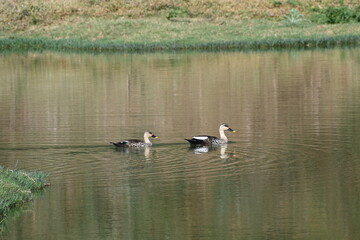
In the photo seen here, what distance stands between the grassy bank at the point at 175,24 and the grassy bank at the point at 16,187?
151 feet

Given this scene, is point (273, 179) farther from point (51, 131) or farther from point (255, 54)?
point (255, 54)

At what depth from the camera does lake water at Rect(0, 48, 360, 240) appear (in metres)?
17.0

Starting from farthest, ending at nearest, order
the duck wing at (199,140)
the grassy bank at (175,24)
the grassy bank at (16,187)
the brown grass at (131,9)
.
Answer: the brown grass at (131,9)
the grassy bank at (175,24)
the duck wing at (199,140)
the grassy bank at (16,187)

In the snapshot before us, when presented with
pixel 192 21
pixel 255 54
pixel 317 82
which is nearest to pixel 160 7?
pixel 192 21

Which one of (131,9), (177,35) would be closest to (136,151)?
(177,35)

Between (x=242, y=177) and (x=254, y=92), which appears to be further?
(x=254, y=92)

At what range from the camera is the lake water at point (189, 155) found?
1702 centimetres

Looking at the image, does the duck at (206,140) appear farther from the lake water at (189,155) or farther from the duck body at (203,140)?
the lake water at (189,155)

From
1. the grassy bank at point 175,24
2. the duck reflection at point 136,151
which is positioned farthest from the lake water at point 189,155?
the grassy bank at point 175,24

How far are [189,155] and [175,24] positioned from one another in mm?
48710

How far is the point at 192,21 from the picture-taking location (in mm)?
74000

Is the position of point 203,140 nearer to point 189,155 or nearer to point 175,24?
point 189,155

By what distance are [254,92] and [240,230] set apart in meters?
23.6

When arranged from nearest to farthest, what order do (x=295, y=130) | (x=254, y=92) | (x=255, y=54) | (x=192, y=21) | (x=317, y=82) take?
(x=295, y=130) < (x=254, y=92) < (x=317, y=82) < (x=255, y=54) < (x=192, y=21)
